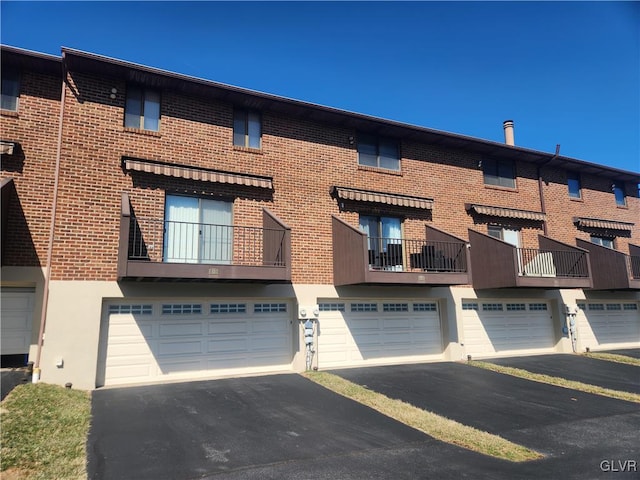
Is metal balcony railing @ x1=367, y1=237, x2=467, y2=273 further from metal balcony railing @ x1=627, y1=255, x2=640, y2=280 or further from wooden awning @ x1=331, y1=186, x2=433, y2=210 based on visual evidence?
metal balcony railing @ x1=627, y1=255, x2=640, y2=280

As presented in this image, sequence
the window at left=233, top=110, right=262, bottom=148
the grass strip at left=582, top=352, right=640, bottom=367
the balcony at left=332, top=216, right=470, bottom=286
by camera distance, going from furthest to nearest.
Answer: the grass strip at left=582, top=352, right=640, bottom=367 → the window at left=233, top=110, right=262, bottom=148 → the balcony at left=332, top=216, right=470, bottom=286

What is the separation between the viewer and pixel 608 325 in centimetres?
1714

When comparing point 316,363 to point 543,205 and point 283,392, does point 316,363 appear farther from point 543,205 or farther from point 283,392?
point 543,205

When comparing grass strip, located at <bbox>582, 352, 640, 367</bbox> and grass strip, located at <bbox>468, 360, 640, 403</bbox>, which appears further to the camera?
grass strip, located at <bbox>582, 352, 640, 367</bbox>

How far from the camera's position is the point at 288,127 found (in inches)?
501

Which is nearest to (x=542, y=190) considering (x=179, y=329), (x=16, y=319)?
(x=179, y=329)

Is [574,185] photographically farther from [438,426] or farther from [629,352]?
[438,426]

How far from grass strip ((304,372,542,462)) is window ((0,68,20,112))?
9720mm

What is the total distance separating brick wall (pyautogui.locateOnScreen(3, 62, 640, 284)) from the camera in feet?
32.3

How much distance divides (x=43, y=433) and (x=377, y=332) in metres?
8.95

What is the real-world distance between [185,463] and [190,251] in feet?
20.2

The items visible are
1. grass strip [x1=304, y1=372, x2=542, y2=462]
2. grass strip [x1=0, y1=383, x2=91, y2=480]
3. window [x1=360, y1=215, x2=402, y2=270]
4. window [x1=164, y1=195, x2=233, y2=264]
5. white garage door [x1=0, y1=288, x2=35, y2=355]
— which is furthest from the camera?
window [x1=360, y1=215, x2=402, y2=270]

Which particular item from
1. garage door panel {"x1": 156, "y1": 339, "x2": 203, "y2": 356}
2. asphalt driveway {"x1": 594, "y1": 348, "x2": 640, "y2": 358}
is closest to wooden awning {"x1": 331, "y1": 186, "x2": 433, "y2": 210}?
garage door panel {"x1": 156, "y1": 339, "x2": 203, "y2": 356}

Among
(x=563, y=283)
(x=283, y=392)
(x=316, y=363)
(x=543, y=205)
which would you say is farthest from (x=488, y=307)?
(x=283, y=392)
